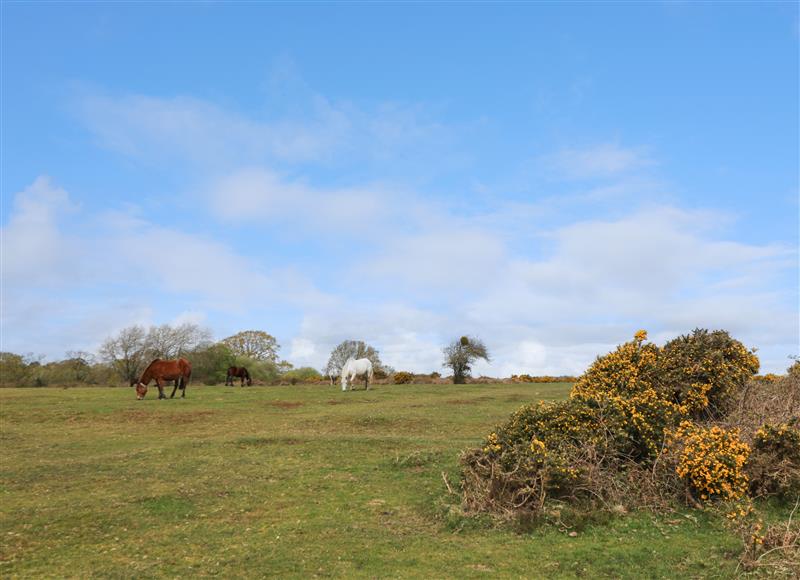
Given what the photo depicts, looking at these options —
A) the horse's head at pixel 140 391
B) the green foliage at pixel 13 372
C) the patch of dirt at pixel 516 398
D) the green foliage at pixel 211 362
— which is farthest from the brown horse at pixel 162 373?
the green foliage at pixel 13 372

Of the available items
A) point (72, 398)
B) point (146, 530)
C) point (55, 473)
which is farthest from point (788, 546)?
point (72, 398)

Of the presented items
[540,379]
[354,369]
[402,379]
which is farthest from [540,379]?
[354,369]

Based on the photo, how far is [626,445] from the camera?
11.8 m

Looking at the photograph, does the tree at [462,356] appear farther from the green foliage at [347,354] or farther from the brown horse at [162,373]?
the brown horse at [162,373]

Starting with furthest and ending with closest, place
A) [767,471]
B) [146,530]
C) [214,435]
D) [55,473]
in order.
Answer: [214,435], [55,473], [767,471], [146,530]

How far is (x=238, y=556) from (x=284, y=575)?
1.17 meters

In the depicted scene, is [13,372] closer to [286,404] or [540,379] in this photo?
[286,404]

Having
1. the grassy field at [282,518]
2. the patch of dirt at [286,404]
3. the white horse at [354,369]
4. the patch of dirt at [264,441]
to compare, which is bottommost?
the grassy field at [282,518]

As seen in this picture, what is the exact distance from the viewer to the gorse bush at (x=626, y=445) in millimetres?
10680

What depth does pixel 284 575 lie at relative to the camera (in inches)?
328

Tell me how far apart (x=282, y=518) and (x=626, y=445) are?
7008 millimetres

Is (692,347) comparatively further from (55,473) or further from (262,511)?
(55,473)

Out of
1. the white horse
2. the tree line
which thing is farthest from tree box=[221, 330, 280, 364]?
the white horse

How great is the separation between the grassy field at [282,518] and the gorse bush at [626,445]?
704mm
